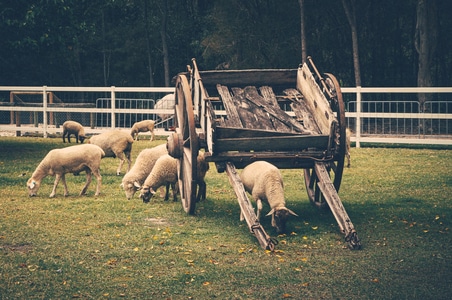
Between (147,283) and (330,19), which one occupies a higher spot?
(330,19)

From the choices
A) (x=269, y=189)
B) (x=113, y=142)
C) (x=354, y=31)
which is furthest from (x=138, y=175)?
(x=354, y=31)

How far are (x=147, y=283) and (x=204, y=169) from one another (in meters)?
4.48

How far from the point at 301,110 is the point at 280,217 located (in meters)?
2.50

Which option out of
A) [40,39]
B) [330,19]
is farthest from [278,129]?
[330,19]

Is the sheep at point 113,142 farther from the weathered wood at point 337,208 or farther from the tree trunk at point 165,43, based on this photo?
the tree trunk at point 165,43

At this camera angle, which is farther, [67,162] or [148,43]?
[148,43]

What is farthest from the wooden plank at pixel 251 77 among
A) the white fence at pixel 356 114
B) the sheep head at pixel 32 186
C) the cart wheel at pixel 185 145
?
the white fence at pixel 356 114

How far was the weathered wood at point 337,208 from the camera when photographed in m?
8.50

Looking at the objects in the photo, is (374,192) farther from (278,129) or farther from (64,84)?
(64,84)

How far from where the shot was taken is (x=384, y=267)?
7.60m

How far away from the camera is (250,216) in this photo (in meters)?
8.73

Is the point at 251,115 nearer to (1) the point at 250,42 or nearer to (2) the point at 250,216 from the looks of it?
(2) the point at 250,216

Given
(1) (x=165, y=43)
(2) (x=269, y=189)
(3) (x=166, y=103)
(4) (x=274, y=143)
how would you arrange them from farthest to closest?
1. (1) (x=165, y=43)
2. (3) (x=166, y=103)
3. (4) (x=274, y=143)
4. (2) (x=269, y=189)

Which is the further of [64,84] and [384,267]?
[64,84]
